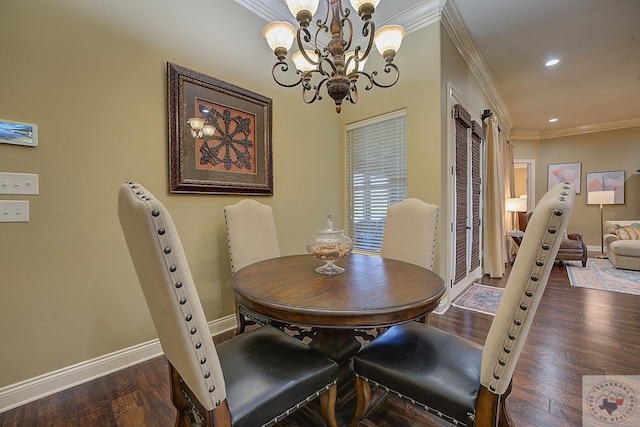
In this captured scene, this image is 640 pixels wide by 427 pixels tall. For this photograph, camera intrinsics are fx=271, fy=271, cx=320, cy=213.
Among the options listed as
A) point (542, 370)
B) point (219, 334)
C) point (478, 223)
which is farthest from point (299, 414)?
point (478, 223)

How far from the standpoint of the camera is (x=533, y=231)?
2.54 feet

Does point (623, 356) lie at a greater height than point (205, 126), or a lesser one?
lesser

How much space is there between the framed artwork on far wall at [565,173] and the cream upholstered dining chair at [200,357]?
25.9 feet

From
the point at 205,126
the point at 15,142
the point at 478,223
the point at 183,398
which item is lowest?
the point at 183,398

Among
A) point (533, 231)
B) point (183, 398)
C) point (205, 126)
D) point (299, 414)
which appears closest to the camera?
point (533, 231)

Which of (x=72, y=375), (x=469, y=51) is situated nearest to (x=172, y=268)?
(x=72, y=375)

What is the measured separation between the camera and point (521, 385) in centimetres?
162

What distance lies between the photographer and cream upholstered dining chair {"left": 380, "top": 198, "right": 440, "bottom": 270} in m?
1.98

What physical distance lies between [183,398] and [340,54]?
1.97 meters

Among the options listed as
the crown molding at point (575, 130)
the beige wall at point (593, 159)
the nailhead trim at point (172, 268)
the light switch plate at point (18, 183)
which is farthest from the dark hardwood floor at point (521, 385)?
the crown molding at point (575, 130)

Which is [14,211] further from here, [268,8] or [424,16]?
[424,16]

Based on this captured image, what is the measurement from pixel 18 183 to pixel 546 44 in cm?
501

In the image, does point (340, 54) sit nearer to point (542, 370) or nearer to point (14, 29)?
point (14, 29)

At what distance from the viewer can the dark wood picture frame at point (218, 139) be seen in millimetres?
2035
